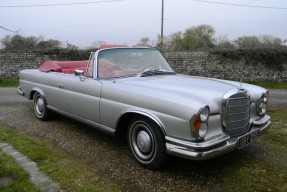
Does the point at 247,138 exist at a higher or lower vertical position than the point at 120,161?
A: higher

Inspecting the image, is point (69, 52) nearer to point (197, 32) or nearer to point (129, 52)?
point (129, 52)

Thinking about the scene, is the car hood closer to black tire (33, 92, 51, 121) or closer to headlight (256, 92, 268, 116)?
headlight (256, 92, 268, 116)

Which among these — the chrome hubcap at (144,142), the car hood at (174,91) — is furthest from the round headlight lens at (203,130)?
the chrome hubcap at (144,142)

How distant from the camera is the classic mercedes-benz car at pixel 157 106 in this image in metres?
3.45

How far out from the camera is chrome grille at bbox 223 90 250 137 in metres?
3.67

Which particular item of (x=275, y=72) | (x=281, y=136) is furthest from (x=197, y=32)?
(x=281, y=136)

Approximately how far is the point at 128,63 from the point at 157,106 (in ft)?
4.89

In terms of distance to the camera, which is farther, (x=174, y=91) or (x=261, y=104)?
(x=261, y=104)

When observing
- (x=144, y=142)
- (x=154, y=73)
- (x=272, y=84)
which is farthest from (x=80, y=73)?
Answer: (x=272, y=84)

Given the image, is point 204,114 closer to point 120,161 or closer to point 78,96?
point 120,161

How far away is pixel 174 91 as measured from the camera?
12.4 feet

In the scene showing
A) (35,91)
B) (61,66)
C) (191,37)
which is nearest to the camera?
(35,91)

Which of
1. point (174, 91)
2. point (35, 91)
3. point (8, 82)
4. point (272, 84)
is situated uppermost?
point (174, 91)

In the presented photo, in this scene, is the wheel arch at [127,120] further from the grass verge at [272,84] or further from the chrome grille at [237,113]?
the grass verge at [272,84]
